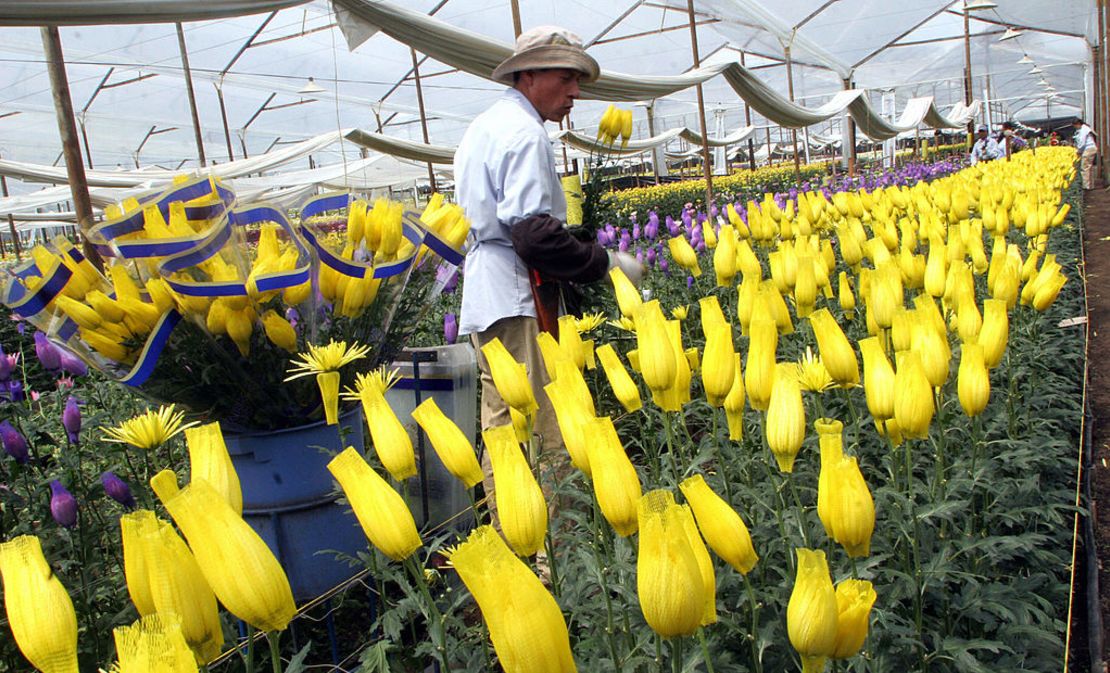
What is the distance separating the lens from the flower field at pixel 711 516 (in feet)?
2.34

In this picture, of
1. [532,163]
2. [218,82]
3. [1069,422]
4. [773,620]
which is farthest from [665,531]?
[218,82]

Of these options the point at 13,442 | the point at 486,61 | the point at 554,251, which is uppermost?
the point at 486,61

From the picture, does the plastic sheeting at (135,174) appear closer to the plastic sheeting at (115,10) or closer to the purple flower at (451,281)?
the plastic sheeting at (115,10)

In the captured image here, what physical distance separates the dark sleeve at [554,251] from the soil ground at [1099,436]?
142cm

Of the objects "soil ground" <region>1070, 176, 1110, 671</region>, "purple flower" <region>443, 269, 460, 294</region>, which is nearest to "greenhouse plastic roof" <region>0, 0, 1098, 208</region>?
"purple flower" <region>443, 269, 460, 294</region>

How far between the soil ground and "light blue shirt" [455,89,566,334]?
5.05 feet

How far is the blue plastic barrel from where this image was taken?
1.77m

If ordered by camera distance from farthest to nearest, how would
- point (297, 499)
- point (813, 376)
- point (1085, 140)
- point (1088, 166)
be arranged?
1. point (1085, 140)
2. point (1088, 166)
3. point (297, 499)
4. point (813, 376)

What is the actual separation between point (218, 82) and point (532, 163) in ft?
50.6

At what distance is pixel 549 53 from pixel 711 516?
6.00 ft

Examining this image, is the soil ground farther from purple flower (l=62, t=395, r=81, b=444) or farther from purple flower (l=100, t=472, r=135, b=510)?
purple flower (l=62, t=395, r=81, b=444)

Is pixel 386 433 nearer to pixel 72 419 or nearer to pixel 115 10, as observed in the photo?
pixel 72 419

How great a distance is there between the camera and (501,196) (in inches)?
93.4

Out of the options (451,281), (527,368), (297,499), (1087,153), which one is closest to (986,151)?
(1087,153)
